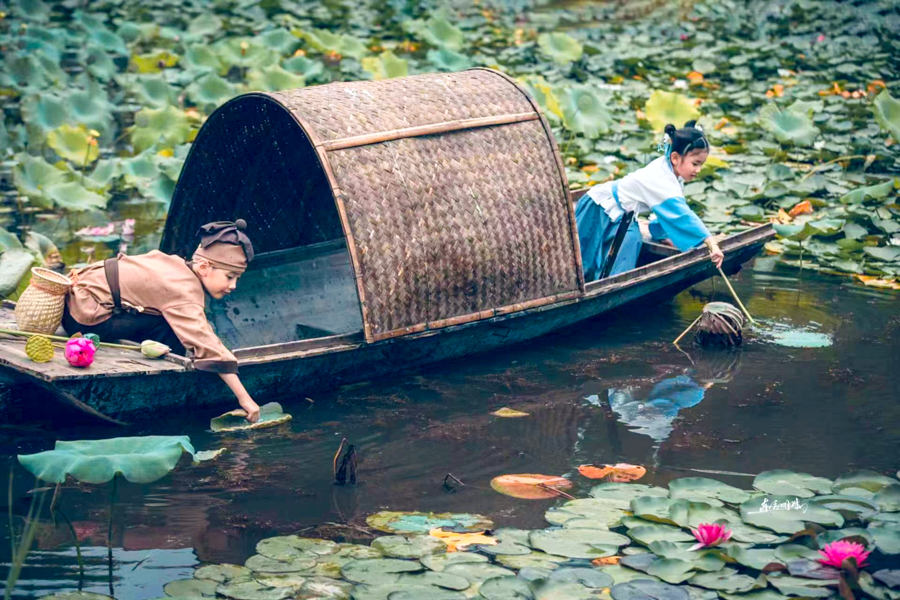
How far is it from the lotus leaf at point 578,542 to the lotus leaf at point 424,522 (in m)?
0.28

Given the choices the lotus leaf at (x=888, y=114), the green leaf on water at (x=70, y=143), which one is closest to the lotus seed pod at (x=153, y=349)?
the green leaf on water at (x=70, y=143)

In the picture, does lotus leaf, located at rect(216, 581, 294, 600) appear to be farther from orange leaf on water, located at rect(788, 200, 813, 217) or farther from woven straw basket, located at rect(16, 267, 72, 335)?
orange leaf on water, located at rect(788, 200, 813, 217)

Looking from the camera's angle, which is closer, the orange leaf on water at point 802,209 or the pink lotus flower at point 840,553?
the pink lotus flower at point 840,553

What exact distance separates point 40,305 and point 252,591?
2.03m

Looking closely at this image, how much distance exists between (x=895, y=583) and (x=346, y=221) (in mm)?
2924

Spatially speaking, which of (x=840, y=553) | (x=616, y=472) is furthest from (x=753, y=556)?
(x=616, y=472)

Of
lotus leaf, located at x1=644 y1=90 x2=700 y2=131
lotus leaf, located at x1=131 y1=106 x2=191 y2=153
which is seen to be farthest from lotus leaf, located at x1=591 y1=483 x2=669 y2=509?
lotus leaf, located at x1=131 y1=106 x2=191 y2=153

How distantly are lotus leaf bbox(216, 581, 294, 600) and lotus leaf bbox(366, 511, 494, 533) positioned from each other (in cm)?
63

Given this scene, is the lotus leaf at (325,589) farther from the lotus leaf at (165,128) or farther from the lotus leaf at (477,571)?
the lotus leaf at (165,128)

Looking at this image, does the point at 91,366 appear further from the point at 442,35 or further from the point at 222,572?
the point at 442,35

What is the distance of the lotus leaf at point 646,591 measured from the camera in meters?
3.65

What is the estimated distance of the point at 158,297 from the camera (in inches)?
200

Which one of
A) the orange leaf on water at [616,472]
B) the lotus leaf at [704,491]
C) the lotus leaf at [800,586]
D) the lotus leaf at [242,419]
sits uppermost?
the lotus leaf at [242,419]

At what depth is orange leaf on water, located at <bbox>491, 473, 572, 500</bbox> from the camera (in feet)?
15.0
